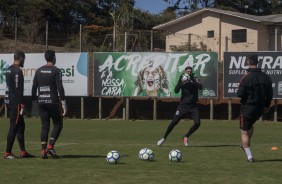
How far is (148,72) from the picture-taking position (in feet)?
87.0

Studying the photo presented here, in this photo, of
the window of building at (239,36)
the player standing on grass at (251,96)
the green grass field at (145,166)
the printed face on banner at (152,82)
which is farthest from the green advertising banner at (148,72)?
the window of building at (239,36)

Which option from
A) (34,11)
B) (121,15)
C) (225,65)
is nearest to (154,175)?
(225,65)

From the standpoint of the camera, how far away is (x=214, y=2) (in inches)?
2544

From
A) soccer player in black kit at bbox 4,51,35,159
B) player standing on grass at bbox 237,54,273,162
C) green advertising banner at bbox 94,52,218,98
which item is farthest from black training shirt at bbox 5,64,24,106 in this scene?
green advertising banner at bbox 94,52,218,98

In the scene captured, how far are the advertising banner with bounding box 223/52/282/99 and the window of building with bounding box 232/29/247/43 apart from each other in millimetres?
20887

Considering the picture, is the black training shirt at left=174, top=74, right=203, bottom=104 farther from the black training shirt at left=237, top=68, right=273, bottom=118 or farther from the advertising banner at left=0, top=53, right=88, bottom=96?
the advertising banner at left=0, top=53, right=88, bottom=96

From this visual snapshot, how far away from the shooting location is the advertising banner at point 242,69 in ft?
79.9

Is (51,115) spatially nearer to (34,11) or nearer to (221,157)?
(221,157)

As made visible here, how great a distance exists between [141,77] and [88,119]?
3.31m

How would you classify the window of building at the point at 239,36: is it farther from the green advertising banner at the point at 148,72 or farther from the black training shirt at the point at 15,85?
the black training shirt at the point at 15,85

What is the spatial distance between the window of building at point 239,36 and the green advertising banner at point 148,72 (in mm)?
20436

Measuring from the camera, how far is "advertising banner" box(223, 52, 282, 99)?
79.9 feet

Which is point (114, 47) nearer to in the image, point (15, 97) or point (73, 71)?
point (73, 71)

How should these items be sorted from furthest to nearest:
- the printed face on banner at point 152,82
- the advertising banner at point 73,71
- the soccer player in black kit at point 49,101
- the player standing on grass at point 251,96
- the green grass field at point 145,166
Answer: the advertising banner at point 73,71, the printed face on banner at point 152,82, the soccer player in black kit at point 49,101, the player standing on grass at point 251,96, the green grass field at point 145,166
